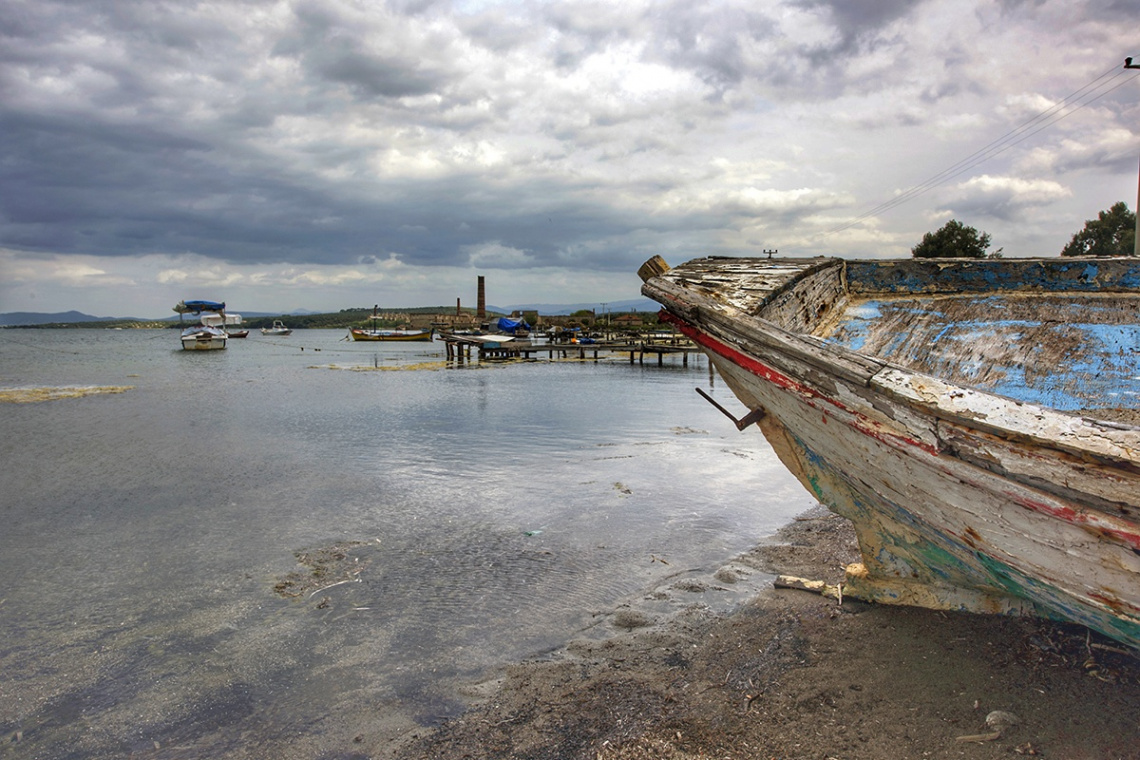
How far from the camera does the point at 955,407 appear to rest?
2.19 metres

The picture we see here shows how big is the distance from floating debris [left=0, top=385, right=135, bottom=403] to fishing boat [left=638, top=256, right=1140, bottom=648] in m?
23.1

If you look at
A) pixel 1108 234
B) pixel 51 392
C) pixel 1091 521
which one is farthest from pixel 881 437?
pixel 1108 234

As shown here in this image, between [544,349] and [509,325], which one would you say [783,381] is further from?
[509,325]

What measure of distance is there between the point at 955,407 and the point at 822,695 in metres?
1.90

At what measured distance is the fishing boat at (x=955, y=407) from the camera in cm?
201

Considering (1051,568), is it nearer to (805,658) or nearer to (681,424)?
(805,658)

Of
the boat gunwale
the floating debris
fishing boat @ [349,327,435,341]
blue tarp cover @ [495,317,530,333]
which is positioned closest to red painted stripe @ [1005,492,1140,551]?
the boat gunwale

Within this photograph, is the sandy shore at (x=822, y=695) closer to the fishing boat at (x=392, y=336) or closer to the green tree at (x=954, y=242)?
the green tree at (x=954, y=242)

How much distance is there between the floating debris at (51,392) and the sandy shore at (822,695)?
74.1 ft

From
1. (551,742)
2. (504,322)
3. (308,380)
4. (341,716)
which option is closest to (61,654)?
(341,716)

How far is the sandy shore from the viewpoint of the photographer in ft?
9.37

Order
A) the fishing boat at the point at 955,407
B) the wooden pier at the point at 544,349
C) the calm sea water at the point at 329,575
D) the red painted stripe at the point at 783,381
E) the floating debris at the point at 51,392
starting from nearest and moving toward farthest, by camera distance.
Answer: the fishing boat at the point at 955,407 < the red painted stripe at the point at 783,381 < the calm sea water at the point at 329,575 < the floating debris at the point at 51,392 < the wooden pier at the point at 544,349

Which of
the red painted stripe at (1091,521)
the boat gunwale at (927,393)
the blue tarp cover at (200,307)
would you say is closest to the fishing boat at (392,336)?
the blue tarp cover at (200,307)

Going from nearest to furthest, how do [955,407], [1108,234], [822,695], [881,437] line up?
[955,407] → [881,437] → [822,695] → [1108,234]
